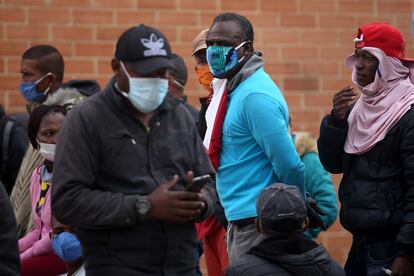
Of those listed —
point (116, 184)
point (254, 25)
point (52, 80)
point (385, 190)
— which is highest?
point (254, 25)

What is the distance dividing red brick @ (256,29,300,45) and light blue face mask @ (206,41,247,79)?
3147 millimetres

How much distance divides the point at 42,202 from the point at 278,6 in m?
3.80

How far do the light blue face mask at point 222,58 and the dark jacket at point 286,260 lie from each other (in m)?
1.20

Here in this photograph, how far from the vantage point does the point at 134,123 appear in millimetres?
5234

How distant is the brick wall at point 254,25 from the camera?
955 centimetres

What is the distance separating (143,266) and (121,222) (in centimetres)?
24

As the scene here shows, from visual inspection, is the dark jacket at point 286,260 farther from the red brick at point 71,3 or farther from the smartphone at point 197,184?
Answer: the red brick at point 71,3

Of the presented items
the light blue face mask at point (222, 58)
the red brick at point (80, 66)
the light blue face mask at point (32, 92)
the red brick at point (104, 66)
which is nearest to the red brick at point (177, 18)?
the red brick at point (104, 66)

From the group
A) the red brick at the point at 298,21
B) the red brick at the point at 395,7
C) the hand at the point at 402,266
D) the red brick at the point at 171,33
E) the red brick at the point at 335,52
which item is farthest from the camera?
the red brick at the point at 395,7

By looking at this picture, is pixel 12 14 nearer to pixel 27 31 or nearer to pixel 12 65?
pixel 27 31

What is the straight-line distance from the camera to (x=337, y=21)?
10117 millimetres

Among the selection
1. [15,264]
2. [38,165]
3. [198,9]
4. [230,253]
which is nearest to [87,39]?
[198,9]

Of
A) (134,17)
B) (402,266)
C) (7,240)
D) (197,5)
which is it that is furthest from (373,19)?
(7,240)

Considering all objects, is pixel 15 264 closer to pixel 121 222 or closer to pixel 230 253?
pixel 121 222
